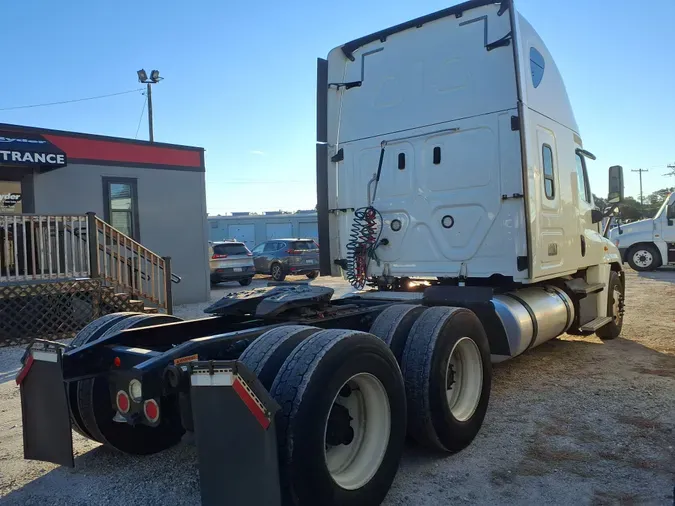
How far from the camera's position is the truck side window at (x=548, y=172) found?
19.8 feet

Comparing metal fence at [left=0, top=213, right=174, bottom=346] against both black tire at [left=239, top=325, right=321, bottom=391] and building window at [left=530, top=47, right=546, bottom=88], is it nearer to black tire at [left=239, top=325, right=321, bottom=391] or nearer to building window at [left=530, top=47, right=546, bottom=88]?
black tire at [left=239, top=325, right=321, bottom=391]

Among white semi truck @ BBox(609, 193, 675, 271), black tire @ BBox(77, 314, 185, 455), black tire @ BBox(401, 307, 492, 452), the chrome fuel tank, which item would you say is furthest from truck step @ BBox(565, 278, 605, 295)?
white semi truck @ BBox(609, 193, 675, 271)

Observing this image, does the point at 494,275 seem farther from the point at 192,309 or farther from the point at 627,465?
the point at 192,309

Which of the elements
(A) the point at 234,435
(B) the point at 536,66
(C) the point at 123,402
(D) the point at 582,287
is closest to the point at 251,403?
(A) the point at 234,435

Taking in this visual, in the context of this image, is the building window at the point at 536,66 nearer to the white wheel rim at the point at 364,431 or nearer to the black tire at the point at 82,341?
the white wheel rim at the point at 364,431

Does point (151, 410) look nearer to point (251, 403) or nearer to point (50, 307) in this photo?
point (251, 403)

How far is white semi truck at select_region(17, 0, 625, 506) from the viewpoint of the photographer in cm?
275

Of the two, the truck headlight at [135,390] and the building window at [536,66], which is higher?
the building window at [536,66]

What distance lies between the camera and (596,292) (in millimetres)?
7699

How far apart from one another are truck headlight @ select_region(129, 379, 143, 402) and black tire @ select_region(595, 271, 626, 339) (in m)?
6.99

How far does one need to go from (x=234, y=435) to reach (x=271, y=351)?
56 centimetres

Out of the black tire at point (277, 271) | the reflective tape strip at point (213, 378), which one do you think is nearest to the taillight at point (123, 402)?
the reflective tape strip at point (213, 378)

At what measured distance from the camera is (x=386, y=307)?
15.0 ft

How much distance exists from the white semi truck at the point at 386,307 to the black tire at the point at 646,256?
1353 cm
